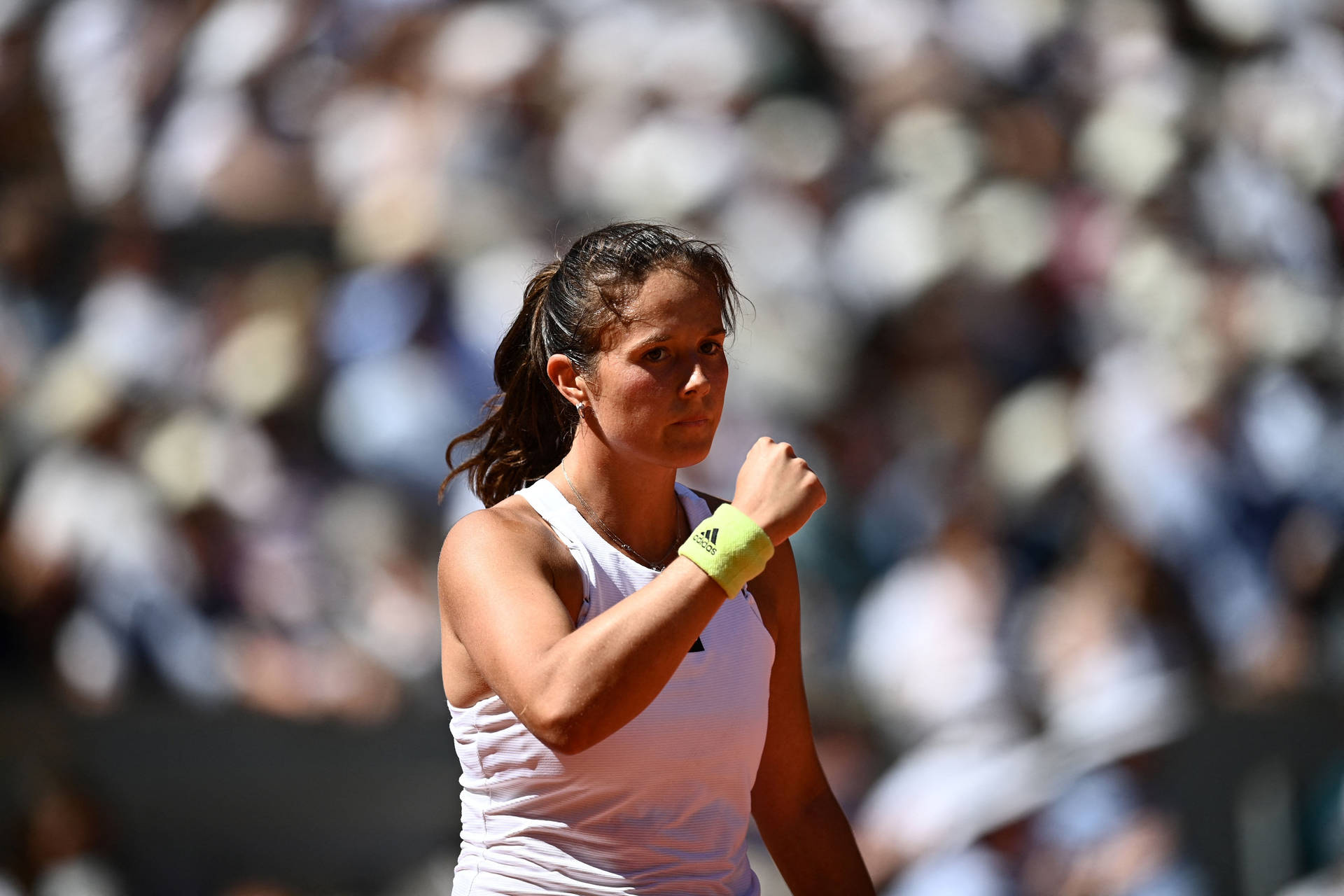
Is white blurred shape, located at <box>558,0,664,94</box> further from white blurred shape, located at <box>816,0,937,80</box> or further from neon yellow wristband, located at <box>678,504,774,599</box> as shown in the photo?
neon yellow wristband, located at <box>678,504,774,599</box>

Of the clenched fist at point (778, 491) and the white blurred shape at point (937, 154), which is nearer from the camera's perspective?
the clenched fist at point (778, 491)

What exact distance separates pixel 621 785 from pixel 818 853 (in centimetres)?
40

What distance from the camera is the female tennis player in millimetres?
1217

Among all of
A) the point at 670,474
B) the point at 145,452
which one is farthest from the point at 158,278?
the point at 670,474

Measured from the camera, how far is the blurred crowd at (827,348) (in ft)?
9.72

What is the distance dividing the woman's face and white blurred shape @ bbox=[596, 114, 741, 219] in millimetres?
1855

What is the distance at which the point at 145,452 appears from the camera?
336 centimetres

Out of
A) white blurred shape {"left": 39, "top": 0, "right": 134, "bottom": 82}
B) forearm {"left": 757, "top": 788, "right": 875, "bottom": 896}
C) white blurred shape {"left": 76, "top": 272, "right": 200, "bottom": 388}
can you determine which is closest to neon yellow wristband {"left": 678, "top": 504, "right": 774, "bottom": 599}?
forearm {"left": 757, "top": 788, "right": 875, "bottom": 896}

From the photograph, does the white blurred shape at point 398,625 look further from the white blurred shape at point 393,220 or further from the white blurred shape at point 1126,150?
the white blurred shape at point 1126,150

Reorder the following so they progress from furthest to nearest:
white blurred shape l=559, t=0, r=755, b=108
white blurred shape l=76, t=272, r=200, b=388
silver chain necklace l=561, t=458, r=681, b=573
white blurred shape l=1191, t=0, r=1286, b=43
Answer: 1. white blurred shape l=76, t=272, r=200, b=388
2. white blurred shape l=559, t=0, r=755, b=108
3. white blurred shape l=1191, t=0, r=1286, b=43
4. silver chain necklace l=561, t=458, r=681, b=573

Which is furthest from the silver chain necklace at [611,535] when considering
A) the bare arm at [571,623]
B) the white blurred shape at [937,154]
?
the white blurred shape at [937,154]

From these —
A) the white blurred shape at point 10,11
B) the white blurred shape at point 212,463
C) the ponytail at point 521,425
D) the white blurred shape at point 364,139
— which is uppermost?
the white blurred shape at point 10,11

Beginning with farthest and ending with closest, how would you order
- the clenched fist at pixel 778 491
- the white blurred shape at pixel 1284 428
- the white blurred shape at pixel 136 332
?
the white blurred shape at pixel 136 332 < the white blurred shape at pixel 1284 428 < the clenched fist at pixel 778 491

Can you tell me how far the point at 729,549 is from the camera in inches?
48.6
